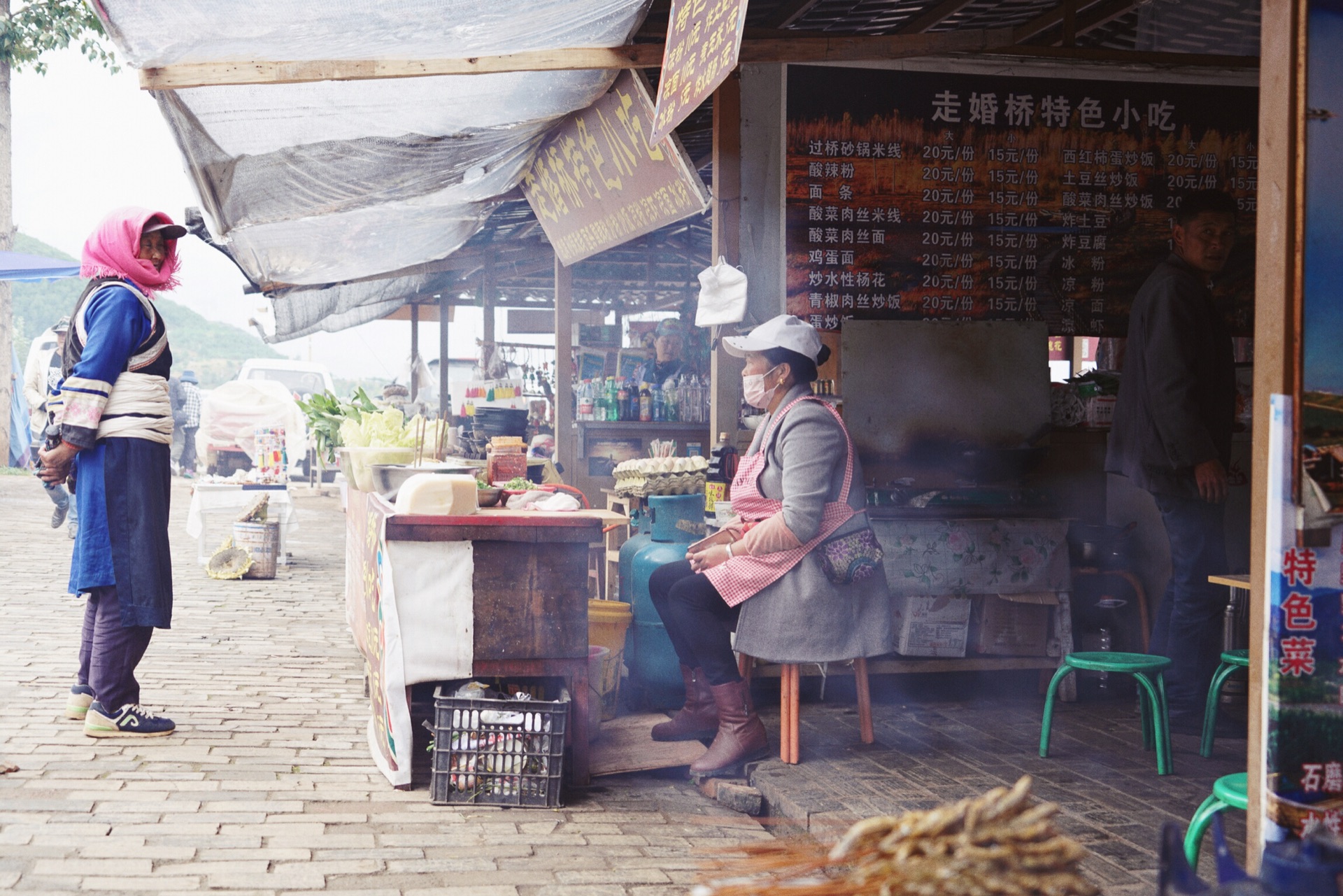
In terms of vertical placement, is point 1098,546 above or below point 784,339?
below

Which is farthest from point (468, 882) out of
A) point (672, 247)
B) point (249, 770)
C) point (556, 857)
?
point (672, 247)

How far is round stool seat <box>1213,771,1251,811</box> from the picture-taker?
272cm

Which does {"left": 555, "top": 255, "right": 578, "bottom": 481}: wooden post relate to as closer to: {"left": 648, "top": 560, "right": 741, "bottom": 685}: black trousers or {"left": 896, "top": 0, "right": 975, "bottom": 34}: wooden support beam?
{"left": 896, "top": 0, "right": 975, "bottom": 34}: wooden support beam

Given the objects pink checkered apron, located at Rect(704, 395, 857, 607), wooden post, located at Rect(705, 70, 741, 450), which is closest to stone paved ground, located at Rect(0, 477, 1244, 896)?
pink checkered apron, located at Rect(704, 395, 857, 607)

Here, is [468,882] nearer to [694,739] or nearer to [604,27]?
[694,739]

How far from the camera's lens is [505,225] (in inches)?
478

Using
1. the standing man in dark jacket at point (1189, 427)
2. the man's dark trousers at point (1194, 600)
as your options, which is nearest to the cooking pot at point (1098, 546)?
the standing man in dark jacket at point (1189, 427)

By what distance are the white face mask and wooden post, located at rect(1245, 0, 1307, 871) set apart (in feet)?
7.44

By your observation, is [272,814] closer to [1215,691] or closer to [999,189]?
[1215,691]

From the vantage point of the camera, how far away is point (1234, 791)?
2785mm

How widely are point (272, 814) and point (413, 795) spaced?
537 mm

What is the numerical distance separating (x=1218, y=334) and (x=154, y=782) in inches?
195

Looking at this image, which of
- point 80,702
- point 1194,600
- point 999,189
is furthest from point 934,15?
point 80,702

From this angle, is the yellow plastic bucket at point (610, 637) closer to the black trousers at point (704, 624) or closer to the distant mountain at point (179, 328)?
the black trousers at point (704, 624)
